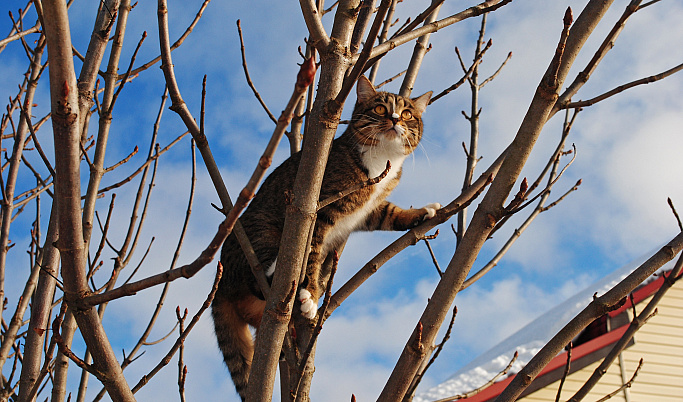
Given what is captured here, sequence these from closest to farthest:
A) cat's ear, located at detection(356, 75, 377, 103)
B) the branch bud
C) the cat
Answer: the branch bud < the cat < cat's ear, located at detection(356, 75, 377, 103)

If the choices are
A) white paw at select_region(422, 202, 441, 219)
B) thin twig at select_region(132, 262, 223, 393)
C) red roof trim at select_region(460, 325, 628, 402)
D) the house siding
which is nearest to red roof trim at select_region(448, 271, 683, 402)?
red roof trim at select_region(460, 325, 628, 402)

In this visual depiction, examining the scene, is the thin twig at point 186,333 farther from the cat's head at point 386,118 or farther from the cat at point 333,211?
the cat's head at point 386,118

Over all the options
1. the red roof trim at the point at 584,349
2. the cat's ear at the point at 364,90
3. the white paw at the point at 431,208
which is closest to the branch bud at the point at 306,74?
the white paw at the point at 431,208

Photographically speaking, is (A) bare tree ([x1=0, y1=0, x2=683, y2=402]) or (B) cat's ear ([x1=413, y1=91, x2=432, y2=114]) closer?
(A) bare tree ([x1=0, y1=0, x2=683, y2=402])

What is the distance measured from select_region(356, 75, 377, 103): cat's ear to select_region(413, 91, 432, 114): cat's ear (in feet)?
0.98

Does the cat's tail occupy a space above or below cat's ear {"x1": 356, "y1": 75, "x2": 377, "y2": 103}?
below

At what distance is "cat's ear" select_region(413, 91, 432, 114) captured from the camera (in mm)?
3848

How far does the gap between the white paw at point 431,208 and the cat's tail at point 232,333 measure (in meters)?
1.21

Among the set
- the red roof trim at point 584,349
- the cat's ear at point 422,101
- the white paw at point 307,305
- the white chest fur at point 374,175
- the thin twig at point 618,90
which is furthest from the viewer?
the red roof trim at point 584,349

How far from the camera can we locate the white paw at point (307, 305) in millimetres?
2479

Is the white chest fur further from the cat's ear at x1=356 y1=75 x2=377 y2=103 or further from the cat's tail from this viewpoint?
the cat's tail

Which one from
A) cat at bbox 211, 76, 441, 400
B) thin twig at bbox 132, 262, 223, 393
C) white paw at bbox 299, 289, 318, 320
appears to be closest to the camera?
thin twig at bbox 132, 262, 223, 393

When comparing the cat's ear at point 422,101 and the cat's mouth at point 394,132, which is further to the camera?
the cat's ear at point 422,101

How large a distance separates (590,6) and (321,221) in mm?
1693
